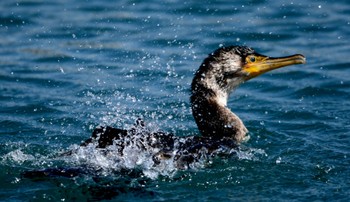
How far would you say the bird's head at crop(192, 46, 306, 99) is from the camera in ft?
28.5

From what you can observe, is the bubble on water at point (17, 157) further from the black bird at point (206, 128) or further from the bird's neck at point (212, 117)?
the bird's neck at point (212, 117)

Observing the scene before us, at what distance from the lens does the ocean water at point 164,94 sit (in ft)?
24.1

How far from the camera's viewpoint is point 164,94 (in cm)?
1077

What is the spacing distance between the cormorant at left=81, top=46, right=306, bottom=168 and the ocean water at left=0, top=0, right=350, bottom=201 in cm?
17

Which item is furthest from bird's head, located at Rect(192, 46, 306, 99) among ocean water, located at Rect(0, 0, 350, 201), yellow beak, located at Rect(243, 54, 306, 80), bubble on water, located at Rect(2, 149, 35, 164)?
bubble on water, located at Rect(2, 149, 35, 164)

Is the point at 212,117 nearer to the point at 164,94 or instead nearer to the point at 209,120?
the point at 209,120

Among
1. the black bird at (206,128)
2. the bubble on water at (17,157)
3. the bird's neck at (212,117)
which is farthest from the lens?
the bird's neck at (212,117)

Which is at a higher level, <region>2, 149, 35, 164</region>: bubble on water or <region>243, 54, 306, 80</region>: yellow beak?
<region>243, 54, 306, 80</region>: yellow beak

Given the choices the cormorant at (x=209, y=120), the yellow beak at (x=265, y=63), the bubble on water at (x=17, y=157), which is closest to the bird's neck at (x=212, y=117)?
the cormorant at (x=209, y=120)

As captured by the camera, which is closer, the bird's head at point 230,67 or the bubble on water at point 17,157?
the bubble on water at point 17,157

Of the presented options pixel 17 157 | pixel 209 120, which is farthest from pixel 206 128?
pixel 17 157

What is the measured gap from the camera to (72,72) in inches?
464

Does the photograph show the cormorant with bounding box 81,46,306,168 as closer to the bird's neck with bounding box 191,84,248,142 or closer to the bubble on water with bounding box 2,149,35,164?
the bird's neck with bounding box 191,84,248,142

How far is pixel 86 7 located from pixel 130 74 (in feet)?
11.7
